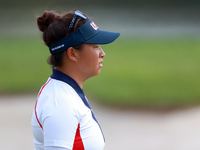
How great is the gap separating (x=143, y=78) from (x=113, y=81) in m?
0.71

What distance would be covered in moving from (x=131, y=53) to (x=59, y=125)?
5924 mm

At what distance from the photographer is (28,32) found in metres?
7.55

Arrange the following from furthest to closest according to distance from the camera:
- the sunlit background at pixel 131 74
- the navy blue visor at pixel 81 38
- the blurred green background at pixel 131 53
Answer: the blurred green background at pixel 131 53, the sunlit background at pixel 131 74, the navy blue visor at pixel 81 38

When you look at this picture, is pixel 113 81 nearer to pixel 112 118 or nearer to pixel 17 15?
pixel 112 118

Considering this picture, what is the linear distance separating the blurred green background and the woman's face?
2.26m

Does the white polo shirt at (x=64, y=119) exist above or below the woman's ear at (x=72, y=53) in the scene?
below

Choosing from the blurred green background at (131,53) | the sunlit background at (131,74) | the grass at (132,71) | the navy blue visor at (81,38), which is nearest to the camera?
the navy blue visor at (81,38)

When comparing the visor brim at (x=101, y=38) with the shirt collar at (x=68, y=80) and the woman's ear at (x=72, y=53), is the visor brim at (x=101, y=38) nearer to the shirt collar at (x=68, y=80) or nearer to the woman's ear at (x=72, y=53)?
the woman's ear at (x=72, y=53)

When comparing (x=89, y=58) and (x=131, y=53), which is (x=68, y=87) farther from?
(x=131, y=53)

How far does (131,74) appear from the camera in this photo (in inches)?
220

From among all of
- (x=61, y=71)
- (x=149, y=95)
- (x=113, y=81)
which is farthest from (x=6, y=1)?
(x=61, y=71)

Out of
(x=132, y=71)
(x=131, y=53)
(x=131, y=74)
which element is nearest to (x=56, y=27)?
(x=131, y=74)

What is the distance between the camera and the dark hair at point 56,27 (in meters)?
1.09

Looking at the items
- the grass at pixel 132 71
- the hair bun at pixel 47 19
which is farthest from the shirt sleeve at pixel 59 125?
the grass at pixel 132 71
